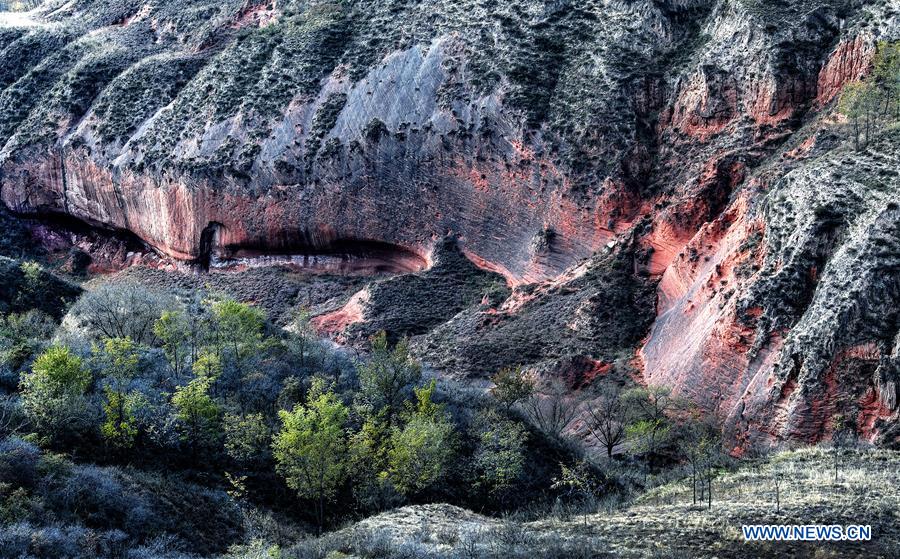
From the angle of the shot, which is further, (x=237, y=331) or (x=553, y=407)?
(x=553, y=407)

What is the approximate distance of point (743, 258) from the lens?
4150cm

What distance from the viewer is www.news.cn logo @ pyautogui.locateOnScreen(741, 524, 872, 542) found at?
2361 centimetres

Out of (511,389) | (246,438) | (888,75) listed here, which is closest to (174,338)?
(246,438)

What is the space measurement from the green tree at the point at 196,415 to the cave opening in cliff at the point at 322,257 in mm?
27243

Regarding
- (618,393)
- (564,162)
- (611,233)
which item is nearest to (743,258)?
(618,393)

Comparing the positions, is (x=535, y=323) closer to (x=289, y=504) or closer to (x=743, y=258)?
(x=743, y=258)

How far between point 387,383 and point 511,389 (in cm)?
521

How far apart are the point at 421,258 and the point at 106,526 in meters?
35.1

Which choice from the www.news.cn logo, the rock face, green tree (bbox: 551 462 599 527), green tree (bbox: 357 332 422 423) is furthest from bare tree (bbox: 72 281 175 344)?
the www.news.cn logo

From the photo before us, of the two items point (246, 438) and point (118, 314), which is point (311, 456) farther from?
point (118, 314)

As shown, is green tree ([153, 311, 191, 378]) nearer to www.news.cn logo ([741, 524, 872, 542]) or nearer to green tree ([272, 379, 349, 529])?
green tree ([272, 379, 349, 529])

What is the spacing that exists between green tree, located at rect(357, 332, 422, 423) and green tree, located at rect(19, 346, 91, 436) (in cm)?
897

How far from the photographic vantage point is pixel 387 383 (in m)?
37.0

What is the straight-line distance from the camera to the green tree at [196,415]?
31.6 meters
